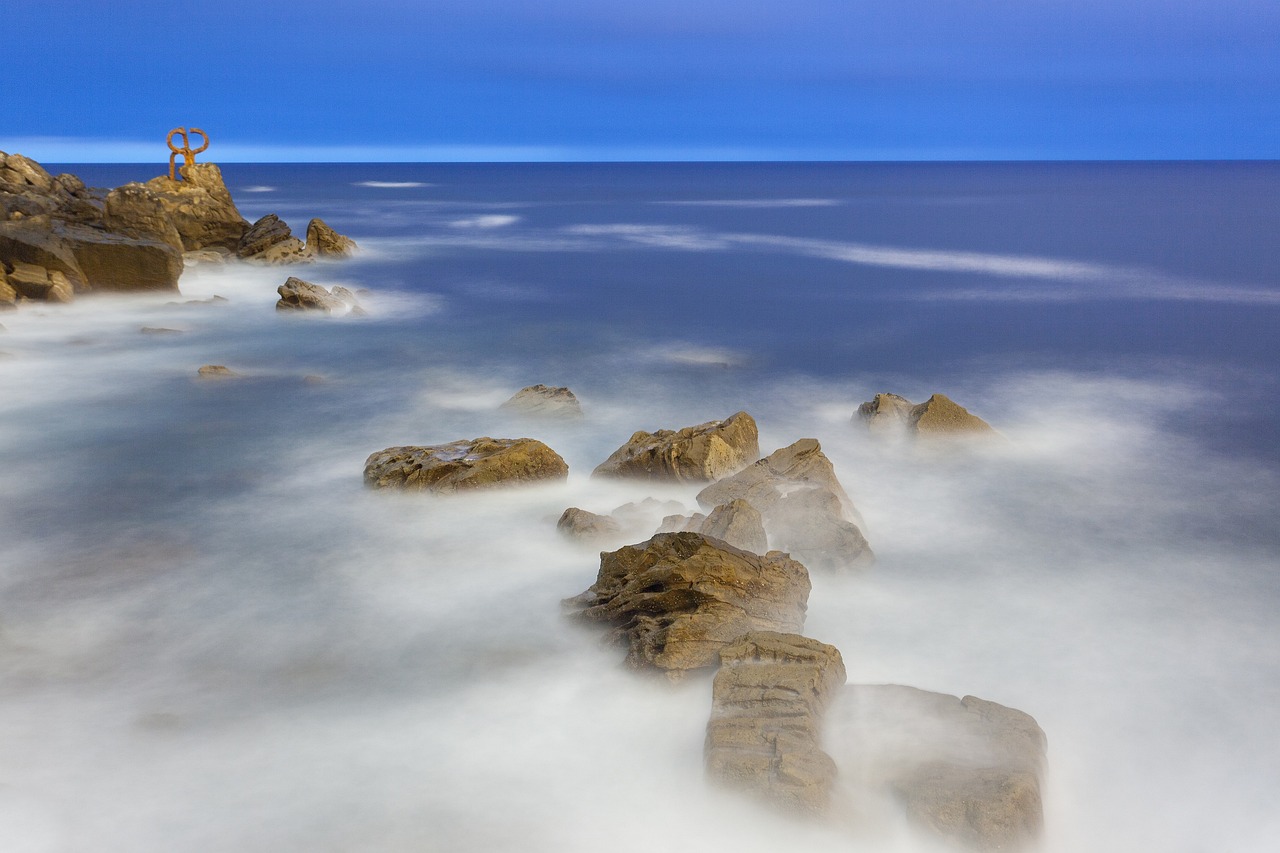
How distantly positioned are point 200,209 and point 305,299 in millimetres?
7556

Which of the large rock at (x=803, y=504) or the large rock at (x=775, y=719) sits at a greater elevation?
the large rock at (x=803, y=504)

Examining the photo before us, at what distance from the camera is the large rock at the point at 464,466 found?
7.75m

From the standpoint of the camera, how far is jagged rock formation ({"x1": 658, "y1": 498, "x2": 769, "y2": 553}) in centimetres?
636

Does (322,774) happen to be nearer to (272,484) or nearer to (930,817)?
(930,817)

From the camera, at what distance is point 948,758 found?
4445 mm

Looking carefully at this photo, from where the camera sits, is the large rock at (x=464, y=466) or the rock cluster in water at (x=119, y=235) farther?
the rock cluster in water at (x=119, y=235)

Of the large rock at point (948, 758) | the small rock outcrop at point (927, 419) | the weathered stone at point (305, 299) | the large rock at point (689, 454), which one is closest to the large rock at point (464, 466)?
the large rock at point (689, 454)

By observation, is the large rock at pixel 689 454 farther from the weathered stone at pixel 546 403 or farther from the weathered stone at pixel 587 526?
the weathered stone at pixel 546 403

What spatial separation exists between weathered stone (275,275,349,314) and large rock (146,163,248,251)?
21.0 feet

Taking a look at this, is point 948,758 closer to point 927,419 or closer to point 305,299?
point 927,419

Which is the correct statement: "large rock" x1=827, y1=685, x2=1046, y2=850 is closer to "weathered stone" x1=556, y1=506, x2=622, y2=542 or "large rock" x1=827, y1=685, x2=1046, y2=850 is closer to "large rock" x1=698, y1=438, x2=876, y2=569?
"large rock" x1=698, y1=438, x2=876, y2=569

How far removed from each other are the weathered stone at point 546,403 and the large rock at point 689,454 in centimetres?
174

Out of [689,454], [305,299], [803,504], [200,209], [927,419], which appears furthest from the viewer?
[200,209]

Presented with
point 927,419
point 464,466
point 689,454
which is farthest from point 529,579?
point 927,419
